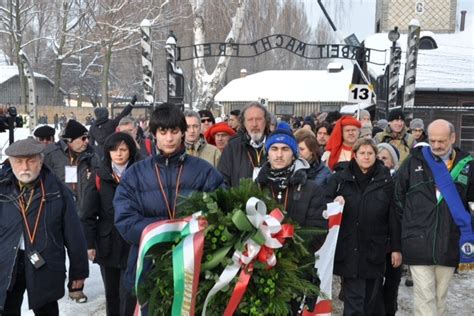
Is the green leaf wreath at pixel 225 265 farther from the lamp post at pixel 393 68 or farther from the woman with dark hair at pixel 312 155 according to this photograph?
the lamp post at pixel 393 68

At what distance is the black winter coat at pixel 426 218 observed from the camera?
14.8 ft

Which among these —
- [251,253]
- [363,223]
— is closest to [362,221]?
[363,223]

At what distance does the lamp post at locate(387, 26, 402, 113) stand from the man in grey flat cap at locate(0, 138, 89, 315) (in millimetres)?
10290

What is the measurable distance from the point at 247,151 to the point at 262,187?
1317 mm

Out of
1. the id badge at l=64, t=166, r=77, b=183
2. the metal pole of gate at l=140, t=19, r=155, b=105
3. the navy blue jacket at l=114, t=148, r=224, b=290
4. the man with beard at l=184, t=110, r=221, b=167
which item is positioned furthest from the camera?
the metal pole of gate at l=140, t=19, r=155, b=105

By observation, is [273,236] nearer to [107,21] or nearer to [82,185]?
[82,185]

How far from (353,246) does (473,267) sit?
99cm

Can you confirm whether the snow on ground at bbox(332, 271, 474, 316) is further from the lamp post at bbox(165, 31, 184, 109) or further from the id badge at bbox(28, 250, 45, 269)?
the lamp post at bbox(165, 31, 184, 109)

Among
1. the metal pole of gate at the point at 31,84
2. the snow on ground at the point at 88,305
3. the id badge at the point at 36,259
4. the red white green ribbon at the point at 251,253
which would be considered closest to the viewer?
the red white green ribbon at the point at 251,253

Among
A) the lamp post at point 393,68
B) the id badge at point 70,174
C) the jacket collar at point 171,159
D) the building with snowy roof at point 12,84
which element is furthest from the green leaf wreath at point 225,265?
the building with snowy roof at point 12,84

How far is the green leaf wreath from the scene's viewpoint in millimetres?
2887

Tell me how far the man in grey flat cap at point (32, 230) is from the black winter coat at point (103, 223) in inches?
22.8

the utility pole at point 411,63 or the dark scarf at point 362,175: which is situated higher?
the utility pole at point 411,63

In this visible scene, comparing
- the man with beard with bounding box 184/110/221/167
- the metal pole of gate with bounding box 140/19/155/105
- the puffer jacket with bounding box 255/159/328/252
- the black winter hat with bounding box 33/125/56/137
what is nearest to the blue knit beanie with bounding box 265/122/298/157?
the puffer jacket with bounding box 255/159/328/252
